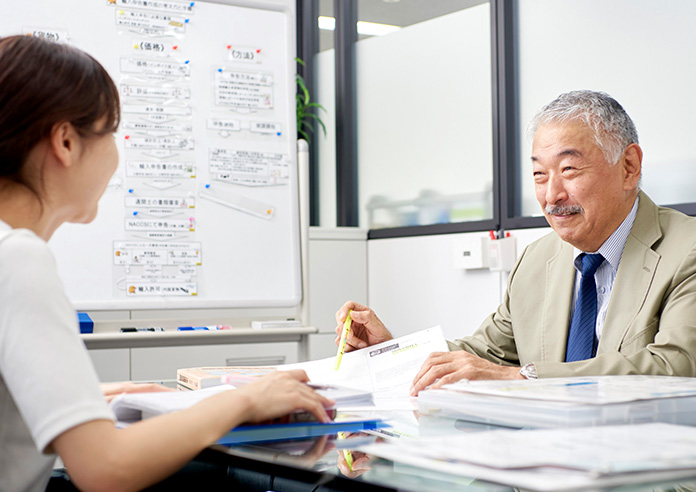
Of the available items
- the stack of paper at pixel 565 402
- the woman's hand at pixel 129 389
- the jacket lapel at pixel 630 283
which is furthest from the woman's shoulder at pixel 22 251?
the jacket lapel at pixel 630 283

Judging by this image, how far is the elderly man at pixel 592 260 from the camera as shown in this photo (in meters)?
1.45

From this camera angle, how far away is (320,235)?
338 cm

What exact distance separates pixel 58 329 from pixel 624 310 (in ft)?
3.67

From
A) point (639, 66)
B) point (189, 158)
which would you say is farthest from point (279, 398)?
point (639, 66)

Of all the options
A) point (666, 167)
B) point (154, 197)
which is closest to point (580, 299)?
point (666, 167)

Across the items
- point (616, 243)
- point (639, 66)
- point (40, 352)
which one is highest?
point (639, 66)

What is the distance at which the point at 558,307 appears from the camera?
163cm

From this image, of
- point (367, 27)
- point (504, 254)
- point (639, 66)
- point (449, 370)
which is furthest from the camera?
point (367, 27)

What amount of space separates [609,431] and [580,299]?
0.90 metres

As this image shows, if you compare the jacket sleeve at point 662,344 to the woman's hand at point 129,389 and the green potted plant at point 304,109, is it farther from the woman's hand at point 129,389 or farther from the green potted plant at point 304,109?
the green potted plant at point 304,109

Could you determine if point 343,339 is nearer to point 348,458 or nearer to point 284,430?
point 284,430

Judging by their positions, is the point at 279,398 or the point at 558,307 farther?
the point at 558,307

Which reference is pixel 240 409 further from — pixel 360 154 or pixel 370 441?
pixel 360 154

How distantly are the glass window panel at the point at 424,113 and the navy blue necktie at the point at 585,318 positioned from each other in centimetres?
132
